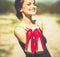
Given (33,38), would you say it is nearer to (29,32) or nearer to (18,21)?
(29,32)

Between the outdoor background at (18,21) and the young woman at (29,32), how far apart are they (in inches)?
1.8

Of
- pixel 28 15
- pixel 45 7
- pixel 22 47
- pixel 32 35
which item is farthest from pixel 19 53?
pixel 45 7

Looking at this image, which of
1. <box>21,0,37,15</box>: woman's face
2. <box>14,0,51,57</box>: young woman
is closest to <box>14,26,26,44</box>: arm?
<box>14,0,51,57</box>: young woman

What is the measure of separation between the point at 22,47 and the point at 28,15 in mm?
297

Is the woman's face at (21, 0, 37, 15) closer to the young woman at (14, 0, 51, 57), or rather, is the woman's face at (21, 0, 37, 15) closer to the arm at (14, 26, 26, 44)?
the young woman at (14, 0, 51, 57)

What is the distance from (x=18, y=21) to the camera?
1777mm

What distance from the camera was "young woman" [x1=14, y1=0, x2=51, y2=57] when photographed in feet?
5.69

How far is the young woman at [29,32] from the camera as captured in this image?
174 centimetres

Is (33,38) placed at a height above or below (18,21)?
below

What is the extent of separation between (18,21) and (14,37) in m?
0.15

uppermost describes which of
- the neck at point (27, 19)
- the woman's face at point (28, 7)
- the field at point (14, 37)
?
the woman's face at point (28, 7)

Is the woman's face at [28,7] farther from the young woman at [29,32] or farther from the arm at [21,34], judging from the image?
the arm at [21,34]

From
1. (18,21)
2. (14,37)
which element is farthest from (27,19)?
(14,37)

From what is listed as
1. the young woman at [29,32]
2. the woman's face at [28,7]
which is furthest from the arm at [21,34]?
the woman's face at [28,7]
